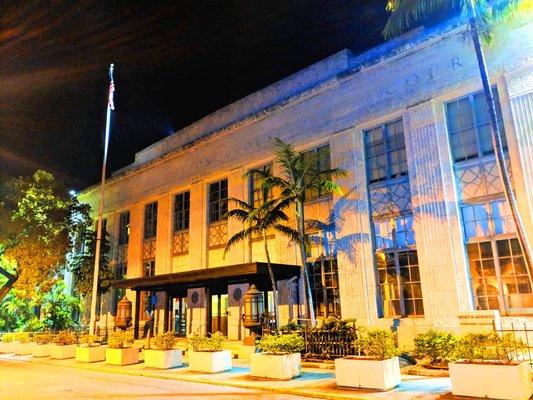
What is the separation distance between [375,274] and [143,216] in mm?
17699

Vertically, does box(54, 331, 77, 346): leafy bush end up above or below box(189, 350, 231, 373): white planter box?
above

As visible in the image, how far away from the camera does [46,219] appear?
28.9 metres

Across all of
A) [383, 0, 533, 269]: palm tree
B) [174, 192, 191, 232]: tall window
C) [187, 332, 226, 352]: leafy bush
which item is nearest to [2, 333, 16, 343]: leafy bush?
[174, 192, 191, 232]: tall window

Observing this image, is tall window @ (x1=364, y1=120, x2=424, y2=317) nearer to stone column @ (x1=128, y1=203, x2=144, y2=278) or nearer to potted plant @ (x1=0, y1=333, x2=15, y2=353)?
stone column @ (x1=128, y1=203, x2=144, y2=278)

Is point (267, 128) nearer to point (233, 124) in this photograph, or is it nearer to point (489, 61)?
point (233, 124)

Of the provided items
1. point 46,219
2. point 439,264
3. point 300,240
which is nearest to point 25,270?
point 46,219

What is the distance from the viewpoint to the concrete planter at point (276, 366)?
40.7ft

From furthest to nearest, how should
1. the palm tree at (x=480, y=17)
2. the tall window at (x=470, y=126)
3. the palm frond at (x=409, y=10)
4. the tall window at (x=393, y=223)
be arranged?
the tall window at (x=393, y=223), the tall window at (x=470, y=126), the palm frond at (x=409, y=10), the palm tree at (x=480, y=17)

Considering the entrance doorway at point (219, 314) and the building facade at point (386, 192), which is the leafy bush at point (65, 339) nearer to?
the building facade at point (386, 192)

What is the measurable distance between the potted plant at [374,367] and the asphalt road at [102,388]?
1467mm

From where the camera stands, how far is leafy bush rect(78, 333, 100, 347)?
19.2 metres

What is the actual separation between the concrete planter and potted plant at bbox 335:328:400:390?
1826 mm

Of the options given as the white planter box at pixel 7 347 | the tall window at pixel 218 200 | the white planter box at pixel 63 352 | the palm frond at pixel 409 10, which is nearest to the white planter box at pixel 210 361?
the white planter box at pixel 63 352

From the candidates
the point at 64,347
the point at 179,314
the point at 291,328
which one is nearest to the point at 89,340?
the point at 64,347
